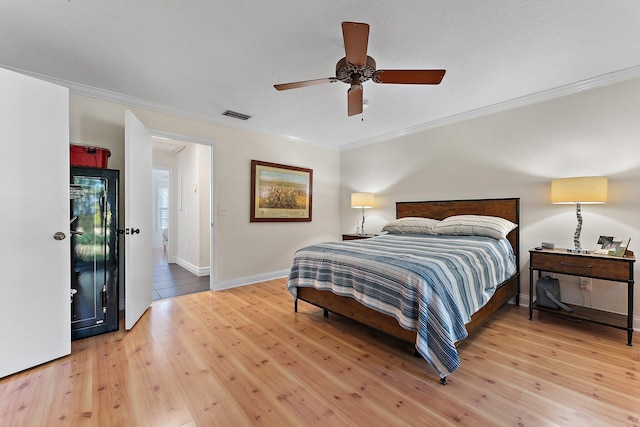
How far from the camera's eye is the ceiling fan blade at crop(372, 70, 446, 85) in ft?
6.27

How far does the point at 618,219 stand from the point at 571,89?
1402 millimetres

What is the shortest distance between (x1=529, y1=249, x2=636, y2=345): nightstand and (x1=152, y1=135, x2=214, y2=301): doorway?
3.99 m

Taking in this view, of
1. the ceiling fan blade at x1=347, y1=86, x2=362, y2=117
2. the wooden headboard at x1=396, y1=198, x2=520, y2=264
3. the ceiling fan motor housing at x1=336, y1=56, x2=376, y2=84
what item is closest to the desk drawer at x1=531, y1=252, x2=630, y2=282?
the wooden headboard at x1=396, y1=198, x2=520, y2=264

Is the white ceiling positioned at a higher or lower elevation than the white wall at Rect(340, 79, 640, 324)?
higher

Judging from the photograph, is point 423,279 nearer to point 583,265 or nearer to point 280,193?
point 583,265

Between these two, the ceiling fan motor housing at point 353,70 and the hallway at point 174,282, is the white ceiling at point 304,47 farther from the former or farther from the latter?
the hallway at point 174,282

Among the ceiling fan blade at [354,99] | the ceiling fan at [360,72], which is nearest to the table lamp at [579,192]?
the ceiling fan at [360,72]

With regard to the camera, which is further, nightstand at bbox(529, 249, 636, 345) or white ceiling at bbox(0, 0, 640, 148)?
nightstand at bbox(529, 249, 636, 345)

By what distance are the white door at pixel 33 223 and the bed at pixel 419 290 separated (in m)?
1.90

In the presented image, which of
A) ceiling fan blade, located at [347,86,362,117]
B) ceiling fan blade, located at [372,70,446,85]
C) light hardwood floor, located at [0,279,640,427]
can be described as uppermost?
ceiling fan blade, located at [372,70,446,85]

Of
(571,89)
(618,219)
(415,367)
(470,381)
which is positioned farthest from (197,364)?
(571,89)

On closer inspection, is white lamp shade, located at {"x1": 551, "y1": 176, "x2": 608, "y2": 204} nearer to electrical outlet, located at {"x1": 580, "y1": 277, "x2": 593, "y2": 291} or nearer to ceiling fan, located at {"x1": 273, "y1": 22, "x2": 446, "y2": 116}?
electrical outlet, located at {"x1": 580, "y1": 277, "x2": 593, "y2": 291}

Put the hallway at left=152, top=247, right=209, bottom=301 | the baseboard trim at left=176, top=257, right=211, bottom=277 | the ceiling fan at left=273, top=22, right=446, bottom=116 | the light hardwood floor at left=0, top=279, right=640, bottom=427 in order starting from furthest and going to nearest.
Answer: the baseboard trim at left=176, top=257, right=211, bottom=277 → the hallway at left=152, top=247, right=209, bottom=301 → the ceiling fan at left=273, top=22, right=446, bottom=116 → the light hardwood floor at left=0, top=279, right=640, bottom=427

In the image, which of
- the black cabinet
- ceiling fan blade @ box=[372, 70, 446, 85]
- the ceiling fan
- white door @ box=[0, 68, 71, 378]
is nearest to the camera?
the ceiling fan
